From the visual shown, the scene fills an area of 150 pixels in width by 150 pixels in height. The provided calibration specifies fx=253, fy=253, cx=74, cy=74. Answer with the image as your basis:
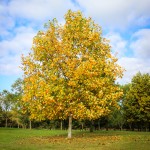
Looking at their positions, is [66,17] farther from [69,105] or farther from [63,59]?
[69,105]

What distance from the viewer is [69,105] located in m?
31.0

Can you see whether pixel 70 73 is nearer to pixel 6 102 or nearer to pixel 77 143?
pixel 77 143

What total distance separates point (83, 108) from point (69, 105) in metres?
1.96

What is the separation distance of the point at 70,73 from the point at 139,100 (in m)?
36.6

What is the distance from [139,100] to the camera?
6262 centimetres

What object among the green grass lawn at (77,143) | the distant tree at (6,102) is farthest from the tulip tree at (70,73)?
the distant tree at (6,102)

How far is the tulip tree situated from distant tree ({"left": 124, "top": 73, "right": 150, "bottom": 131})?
98.8 ft

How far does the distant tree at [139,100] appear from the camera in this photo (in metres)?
61.7

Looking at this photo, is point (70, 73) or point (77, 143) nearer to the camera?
point (77, 143)

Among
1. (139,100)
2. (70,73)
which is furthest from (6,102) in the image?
(70,73)

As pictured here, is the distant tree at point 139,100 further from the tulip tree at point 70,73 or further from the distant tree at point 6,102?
the distant tree at point 6,102

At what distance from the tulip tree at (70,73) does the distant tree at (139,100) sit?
30116 mm

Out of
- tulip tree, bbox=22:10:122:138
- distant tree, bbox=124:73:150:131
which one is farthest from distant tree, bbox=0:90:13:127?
tulip tree, bbox=22:10:122:138

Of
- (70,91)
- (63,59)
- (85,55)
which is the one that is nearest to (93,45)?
(85,55)
